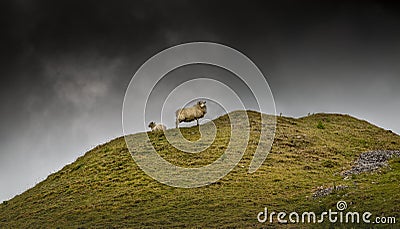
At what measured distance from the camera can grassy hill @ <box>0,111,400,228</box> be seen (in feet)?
106

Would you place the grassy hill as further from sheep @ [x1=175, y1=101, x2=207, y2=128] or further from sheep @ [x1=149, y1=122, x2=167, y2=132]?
sheep @ [x1=175, y1=101, x2=207, y2=128]

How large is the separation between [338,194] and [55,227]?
17.8 meters

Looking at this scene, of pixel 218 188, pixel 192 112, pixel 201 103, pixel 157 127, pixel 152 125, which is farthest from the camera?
pixel 152 125

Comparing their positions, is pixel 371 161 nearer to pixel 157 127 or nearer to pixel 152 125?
pixel 157 127
